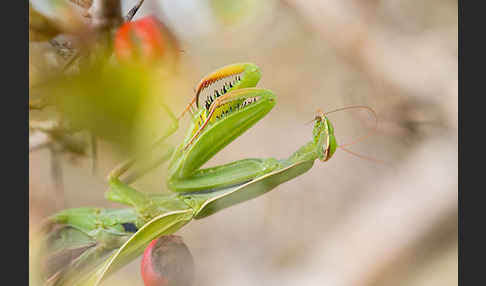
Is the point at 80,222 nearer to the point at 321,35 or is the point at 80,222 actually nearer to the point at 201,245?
the point at 201,245

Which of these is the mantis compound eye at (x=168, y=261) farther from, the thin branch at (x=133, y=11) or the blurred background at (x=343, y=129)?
the thin branch at (x=133, y=11)

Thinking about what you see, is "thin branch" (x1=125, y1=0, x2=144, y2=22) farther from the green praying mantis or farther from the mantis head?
the mantis head

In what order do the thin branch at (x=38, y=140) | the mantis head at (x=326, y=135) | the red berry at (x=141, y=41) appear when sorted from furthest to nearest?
1. the thin branch at (x=38, y=140)
2. the red berry at (x=141, y=41)
3. the mantis head at (x=326, y=135)

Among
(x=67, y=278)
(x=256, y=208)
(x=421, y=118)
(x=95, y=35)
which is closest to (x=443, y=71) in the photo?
(x=421, y=118)

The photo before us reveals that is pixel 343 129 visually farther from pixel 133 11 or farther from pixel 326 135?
pixel 133 11

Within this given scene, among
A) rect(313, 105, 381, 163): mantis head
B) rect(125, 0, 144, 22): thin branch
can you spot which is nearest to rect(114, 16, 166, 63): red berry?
rect(125, 0, 144, 22): thin branch

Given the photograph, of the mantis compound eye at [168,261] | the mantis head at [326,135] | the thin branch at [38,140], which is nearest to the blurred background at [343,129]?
the mantis head at [326,135]

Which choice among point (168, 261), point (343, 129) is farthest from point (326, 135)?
point (168, 261)
